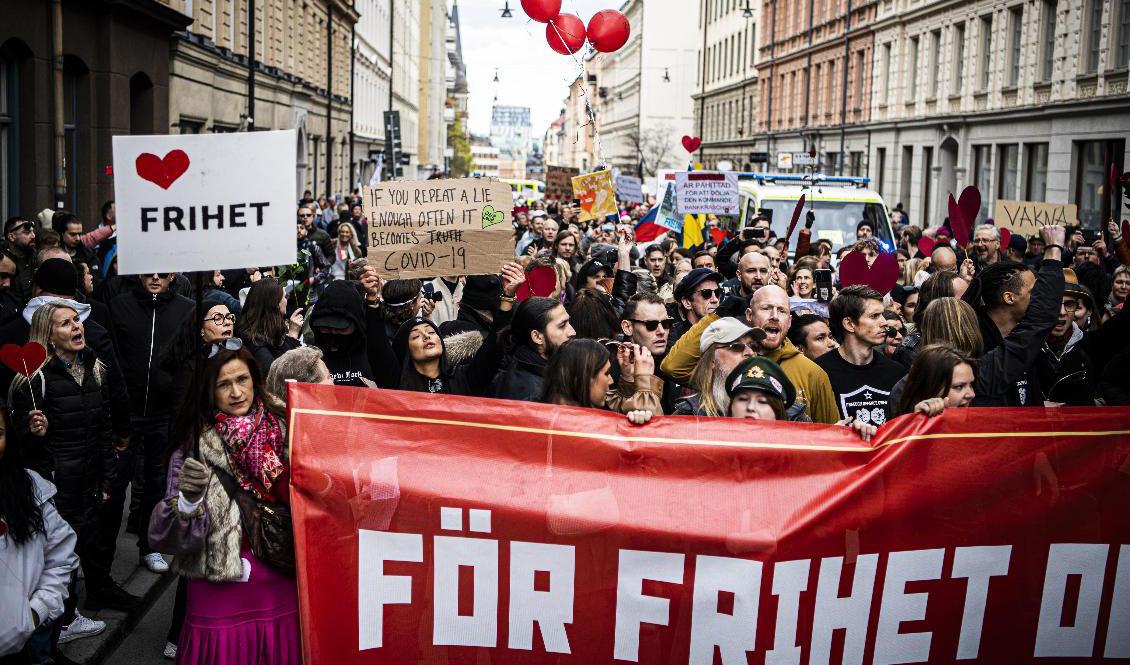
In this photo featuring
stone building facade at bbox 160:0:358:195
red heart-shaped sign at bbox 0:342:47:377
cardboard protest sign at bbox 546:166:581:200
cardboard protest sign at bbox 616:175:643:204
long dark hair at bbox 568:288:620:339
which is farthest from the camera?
cardboard protest sign at bbox 546:166:581:200

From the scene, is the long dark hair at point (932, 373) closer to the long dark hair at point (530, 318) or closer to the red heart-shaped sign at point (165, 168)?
the long dark hair at point (530, 318)

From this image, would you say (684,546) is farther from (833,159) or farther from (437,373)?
(833,159)

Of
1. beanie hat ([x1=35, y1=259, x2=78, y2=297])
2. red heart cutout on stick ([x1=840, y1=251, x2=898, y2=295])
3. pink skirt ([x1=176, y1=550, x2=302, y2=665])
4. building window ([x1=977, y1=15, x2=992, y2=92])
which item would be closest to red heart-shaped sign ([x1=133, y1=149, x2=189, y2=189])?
pink skirt ([x1=176, y1=550, x2=302, y2=665])

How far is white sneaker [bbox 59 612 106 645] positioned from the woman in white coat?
1.70 metres

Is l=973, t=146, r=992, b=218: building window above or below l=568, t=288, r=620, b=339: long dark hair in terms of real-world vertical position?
above

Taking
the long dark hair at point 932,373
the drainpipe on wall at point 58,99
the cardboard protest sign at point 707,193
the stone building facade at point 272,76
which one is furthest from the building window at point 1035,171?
the long dark hair at point 932,373

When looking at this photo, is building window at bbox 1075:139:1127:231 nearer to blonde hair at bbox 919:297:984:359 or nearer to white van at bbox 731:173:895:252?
white van at bbox 731:173:895:252

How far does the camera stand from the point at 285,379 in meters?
5.10

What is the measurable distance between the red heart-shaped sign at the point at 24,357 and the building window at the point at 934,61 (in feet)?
123

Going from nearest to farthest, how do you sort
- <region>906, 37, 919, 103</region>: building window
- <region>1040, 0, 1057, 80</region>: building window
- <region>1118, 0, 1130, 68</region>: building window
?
1. <region>1118, 0, 1130, 68</region>: building window
2. <region>1040, 0, 1057, 80</region>: building window
3. <region>906, 37, 919, 103</region>: building window

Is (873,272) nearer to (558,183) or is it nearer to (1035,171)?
(558,183)

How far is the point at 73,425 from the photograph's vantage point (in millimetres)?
6750

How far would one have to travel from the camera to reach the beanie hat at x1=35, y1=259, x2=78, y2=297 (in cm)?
746

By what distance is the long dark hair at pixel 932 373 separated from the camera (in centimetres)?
521
